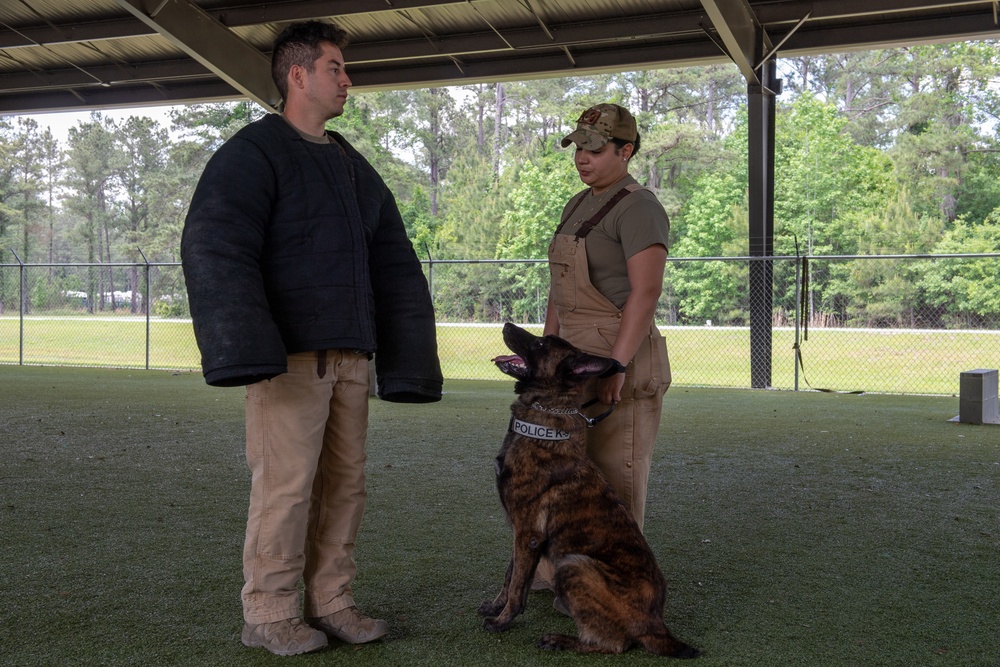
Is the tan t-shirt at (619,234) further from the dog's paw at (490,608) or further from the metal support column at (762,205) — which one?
the metal support column at (762,205)

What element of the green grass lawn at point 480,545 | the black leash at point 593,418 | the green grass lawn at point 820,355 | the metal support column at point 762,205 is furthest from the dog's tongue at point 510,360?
the green grass lawn at point 820,355

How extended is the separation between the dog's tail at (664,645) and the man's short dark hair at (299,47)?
198 centimetres

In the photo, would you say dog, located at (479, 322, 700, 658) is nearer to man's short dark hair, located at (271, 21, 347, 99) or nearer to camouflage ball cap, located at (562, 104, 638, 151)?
camouflage ball cap, located at (562, 104, 638, 151)

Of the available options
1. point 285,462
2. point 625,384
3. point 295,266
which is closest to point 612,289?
point 625,384

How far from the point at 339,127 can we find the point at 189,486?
25.1 m

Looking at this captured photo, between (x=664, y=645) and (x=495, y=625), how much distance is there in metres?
0.55

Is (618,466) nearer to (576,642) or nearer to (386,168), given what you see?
(576,642)

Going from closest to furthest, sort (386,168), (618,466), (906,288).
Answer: (618,466) < (906,288) < (386,168)

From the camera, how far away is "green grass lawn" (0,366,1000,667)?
299 centimetres

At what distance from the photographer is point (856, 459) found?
6660 millimetres

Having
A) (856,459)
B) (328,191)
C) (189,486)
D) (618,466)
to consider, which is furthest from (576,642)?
(856,459)

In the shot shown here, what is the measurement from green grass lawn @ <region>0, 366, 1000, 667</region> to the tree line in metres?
13.6

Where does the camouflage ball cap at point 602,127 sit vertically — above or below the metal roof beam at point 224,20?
below

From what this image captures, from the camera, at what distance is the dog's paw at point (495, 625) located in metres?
3.06
